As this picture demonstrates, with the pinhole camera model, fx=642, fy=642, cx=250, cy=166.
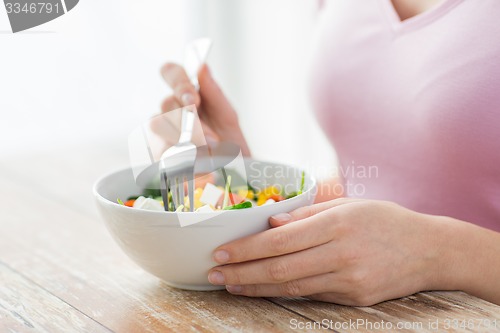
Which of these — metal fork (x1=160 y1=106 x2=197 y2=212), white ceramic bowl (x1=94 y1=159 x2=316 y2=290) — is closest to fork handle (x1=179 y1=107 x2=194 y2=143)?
metal fork (x1=160 y1=106 x2=197 y2=212)

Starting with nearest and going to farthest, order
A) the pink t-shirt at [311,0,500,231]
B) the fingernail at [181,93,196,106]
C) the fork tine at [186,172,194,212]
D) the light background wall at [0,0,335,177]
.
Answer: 1. the fork tine at [186,172,194,212]
2. the pink t-shirt at [311,0,500,231]
3. the fingernail at [181,93,196,106]
4. the light background wall at [0,0,335,177]

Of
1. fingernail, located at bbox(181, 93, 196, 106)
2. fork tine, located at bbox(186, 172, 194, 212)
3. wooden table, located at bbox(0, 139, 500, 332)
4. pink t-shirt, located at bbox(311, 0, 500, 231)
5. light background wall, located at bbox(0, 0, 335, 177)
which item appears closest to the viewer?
wooden table, located at bbox(0, 139, 500, 332)

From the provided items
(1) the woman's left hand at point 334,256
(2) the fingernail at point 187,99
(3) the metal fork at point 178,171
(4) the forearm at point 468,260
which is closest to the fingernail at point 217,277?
(1) the woman's left hand at point 334,256

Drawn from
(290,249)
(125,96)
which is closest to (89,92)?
(125,96)

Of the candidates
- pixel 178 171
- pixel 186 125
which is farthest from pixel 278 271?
pixel 186 125

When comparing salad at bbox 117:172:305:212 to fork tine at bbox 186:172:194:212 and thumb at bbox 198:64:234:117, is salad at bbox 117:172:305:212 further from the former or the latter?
thumb at bbox 198:64:234:117

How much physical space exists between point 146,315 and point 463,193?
582 mm

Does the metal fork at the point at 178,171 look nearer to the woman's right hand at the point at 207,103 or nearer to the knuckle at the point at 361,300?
the woman's right hand at the point at 207,103

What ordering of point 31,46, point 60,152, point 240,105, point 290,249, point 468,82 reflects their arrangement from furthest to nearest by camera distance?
point 240,105 < point 31,46 < point 60,152 < point 468,82 < point 290,249

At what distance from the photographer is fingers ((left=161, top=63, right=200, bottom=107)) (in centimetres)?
114

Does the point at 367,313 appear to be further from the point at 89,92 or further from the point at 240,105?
the point at 240,105

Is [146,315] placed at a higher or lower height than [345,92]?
lower

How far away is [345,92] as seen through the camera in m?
1.27

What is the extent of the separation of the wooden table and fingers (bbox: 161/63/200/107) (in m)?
0.27
